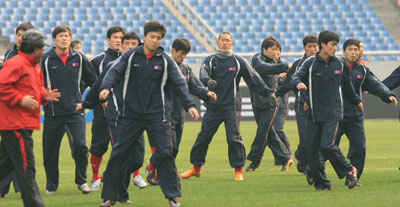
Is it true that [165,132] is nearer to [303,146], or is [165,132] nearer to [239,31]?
[303,146]

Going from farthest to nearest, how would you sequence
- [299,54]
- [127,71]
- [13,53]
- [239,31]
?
1. [239,31]
2. [299,54]
3. [13,53]
4. [127,71]

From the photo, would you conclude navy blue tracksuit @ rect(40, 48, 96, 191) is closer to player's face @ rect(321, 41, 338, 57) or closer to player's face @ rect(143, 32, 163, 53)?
player's face @ rect(143, 32, 163, 53)

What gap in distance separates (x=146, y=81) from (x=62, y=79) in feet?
6.91

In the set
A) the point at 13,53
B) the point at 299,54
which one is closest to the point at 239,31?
the point at 299,54

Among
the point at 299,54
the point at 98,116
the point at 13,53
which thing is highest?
the point at 13,53

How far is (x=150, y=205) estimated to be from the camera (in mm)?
10328

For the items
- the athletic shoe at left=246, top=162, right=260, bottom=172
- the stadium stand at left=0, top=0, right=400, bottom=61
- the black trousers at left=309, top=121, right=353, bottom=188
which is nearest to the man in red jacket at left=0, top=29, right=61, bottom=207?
the black trousers at left=309, top=121, right=353, bottom=188

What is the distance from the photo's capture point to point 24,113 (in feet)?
30.1

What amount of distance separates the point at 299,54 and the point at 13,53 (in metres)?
20.4

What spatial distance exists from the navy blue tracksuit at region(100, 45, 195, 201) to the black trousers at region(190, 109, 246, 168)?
3.57 meters

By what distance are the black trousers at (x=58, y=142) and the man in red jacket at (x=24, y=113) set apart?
224 cm

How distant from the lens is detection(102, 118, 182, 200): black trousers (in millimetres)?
9852

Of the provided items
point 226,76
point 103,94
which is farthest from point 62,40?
point 226,76

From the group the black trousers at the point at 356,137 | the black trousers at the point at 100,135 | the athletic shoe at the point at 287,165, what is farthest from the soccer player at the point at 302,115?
the black trousers at the point at 100,135
